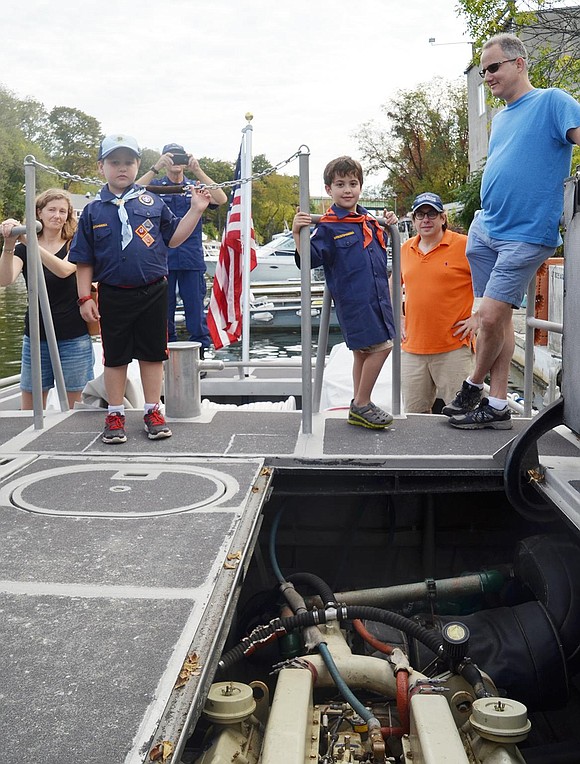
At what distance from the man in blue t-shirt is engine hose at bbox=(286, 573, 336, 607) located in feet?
5.24

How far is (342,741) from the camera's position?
8.32ft

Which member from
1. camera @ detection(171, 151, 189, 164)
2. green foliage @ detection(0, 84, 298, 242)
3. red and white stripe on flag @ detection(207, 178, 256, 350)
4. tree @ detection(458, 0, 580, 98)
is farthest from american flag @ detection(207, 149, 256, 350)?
green foliage @ detection(0, 84, 298, 242)

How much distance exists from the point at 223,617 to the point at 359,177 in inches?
108

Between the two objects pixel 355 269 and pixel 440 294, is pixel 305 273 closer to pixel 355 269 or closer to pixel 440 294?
pixel 355 269

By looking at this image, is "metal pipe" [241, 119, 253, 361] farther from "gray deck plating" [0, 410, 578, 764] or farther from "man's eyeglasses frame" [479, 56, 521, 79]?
"man's eyeglasses frame" [479, 56, 521, 79]

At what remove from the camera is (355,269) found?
429 cm

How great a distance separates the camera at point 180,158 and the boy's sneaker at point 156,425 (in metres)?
2.42

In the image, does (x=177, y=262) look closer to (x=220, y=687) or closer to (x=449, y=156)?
(x=220, y=687)

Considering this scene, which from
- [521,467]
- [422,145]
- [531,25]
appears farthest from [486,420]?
[422,145]

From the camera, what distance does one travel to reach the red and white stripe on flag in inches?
297

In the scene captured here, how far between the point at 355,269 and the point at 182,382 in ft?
3.95

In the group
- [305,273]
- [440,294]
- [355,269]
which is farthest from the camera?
[440,294]

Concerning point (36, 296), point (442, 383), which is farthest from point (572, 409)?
point (36, 296)

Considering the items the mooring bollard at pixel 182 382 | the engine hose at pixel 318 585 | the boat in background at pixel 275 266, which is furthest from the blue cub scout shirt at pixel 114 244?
the boat in background at pixel 275 266
